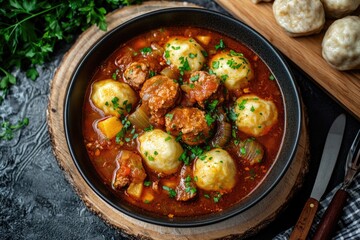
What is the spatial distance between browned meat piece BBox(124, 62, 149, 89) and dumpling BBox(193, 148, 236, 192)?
3.34 ft

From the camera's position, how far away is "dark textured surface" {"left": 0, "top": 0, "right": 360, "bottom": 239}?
545cm

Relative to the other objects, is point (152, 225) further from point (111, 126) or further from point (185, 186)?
point (111, 126)

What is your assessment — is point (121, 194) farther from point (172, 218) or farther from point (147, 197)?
point (172, 218)

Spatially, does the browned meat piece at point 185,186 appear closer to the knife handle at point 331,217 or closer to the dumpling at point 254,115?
the dumpling at point 254,115

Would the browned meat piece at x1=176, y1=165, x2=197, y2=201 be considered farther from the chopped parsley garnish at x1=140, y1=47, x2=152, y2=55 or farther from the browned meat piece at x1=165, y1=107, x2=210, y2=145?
the chopped parsley garnish at x1=140, y1=47, x2=152, y2=55

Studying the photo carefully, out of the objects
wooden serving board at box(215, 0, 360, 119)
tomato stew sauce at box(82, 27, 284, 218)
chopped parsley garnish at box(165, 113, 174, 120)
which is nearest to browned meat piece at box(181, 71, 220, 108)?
tomato stew sauce at box(82, 27, 284, 218)

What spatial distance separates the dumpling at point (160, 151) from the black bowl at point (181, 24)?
1.56 feet

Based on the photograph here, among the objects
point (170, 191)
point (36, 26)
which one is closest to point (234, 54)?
point (170, 191)

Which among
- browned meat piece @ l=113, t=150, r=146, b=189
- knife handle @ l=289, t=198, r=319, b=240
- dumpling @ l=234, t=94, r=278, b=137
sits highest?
dumpling @ l=234, t=94, r=278, b=137

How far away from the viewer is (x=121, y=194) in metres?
4.84

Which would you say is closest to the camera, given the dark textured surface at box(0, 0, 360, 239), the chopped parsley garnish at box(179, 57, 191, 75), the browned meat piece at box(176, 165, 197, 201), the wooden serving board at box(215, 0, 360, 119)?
the browned meat piece at box(176, 165, 197, 201)

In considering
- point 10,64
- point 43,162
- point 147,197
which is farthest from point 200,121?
point 10,64

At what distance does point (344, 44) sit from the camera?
5.14 m

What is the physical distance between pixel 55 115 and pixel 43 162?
0.72 metres
